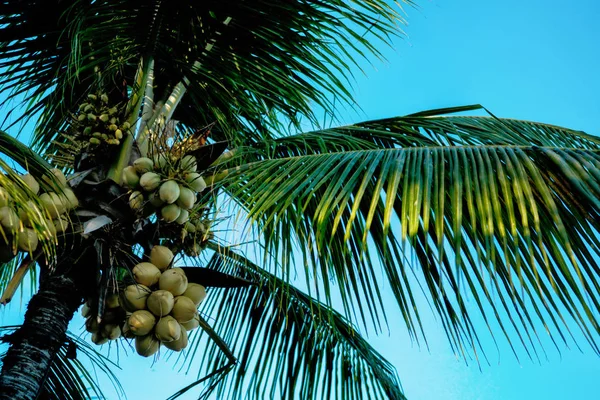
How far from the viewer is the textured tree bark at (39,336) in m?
1.98

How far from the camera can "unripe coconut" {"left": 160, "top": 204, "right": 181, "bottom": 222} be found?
2166 mm

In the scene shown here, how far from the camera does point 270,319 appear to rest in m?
3.20

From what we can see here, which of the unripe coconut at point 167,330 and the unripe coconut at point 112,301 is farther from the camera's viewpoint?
the unripe coconut at point 112,301

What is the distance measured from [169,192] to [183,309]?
363 millimetres

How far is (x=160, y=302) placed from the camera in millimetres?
1995

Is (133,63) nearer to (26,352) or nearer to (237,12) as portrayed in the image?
(237,12)

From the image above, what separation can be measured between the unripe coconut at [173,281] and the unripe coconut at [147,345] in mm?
147

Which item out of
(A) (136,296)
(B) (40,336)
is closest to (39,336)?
(B) (40,336)

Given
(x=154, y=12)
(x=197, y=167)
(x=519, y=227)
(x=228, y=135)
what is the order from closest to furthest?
(x=519, y=227) → (x=197, y=167) → (x=154, y=12) → (x=228, y=135)

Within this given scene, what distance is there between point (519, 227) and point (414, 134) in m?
0.88

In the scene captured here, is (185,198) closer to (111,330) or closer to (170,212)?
(170,212)

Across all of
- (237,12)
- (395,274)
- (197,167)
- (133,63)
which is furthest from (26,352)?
(237,12)

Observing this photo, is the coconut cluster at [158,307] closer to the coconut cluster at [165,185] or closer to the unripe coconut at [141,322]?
the unripe coconut at [141,322]

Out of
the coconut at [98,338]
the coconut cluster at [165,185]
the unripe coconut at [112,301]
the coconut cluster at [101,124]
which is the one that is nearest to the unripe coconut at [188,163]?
the coconut cluster at [165,185]
